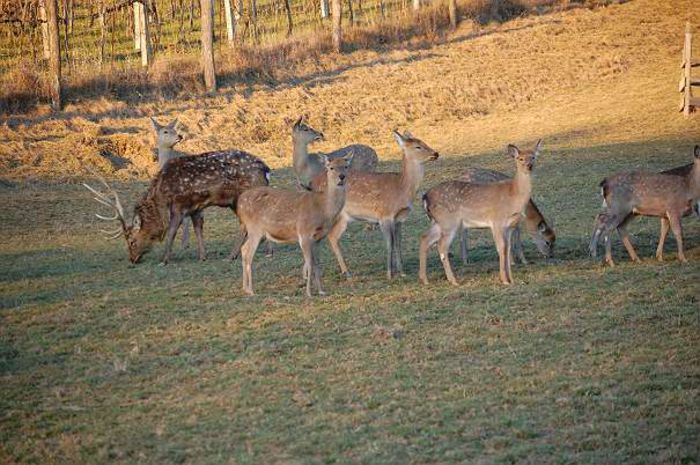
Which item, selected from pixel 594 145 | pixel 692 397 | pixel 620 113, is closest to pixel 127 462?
pixel 692 397

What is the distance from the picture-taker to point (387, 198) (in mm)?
12570

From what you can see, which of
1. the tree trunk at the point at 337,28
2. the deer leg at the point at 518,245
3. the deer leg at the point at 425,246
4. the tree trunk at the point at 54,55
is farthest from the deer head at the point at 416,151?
the tree trunk at the point at 337,28

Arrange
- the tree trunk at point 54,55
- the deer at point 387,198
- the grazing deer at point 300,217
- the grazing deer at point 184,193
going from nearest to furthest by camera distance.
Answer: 1. the grazing deer at point 300,217
2. the deer at point 387,198
3. the grazing deer at point 184,193
4. the tree trunk at point 54,55

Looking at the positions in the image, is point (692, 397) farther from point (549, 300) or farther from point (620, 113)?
point (620, 113)

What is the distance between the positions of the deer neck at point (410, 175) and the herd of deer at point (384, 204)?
0.01 m

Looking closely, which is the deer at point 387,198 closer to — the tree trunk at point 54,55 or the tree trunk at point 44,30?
the tree trunk at point 54,55

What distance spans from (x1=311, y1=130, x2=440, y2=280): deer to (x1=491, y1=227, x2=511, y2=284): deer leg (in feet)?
4.69

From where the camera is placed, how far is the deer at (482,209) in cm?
1164

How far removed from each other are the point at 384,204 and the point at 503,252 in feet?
5.96

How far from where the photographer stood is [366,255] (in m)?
13.9

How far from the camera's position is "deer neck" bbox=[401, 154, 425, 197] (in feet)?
41.5

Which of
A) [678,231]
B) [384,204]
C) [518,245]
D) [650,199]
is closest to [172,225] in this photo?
[384,204]

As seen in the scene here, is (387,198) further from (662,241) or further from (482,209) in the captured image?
(662,241)

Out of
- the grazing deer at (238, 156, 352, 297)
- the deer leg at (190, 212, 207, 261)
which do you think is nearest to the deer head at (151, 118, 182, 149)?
the deer leg at (190, 212, 207, 261)
